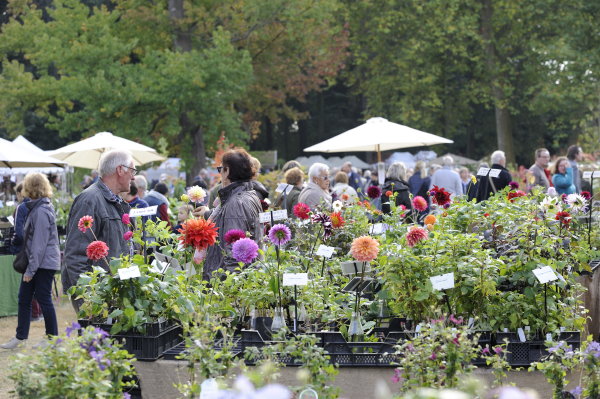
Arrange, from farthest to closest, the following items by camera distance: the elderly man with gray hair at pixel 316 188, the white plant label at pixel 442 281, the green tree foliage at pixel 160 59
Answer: the green tree foliage at pixel 160 59, the elderly man with gray hair at pixel 316 188, the white plant label at pixel 442 281

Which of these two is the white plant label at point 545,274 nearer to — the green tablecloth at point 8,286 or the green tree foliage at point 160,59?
the green tablecloth at point 8,286

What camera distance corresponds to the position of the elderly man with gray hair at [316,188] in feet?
28.1

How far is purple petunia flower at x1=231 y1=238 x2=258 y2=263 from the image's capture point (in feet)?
13.8

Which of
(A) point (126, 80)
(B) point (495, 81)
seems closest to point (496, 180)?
(A) point (126, 80)

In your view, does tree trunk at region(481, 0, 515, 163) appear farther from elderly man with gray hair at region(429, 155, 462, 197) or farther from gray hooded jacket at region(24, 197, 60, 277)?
gray hooded jacket at region(24, 197, 60, 277)

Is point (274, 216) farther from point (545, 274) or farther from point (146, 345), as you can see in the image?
point (545, 274)

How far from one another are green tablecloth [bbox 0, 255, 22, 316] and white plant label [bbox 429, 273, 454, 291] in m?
6.91

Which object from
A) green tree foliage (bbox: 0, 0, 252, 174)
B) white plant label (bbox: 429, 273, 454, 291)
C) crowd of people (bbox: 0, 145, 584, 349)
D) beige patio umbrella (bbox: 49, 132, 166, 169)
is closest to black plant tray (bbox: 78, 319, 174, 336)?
crowd of people (bbox: 0, 145, 584, 349)

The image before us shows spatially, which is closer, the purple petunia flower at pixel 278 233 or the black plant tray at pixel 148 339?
the black plant tray at pixel 148 339

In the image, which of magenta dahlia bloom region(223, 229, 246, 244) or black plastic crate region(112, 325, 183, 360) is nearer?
black plastic crate region(112, 325, 183, 360)

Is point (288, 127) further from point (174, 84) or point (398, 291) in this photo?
point (398, 291)

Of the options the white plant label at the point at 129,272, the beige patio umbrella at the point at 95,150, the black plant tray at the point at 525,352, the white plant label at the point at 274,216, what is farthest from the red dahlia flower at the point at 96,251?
the beige patio umbrella at the point at 95,150

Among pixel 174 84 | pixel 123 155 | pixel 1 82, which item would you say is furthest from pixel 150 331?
pixel 1 82

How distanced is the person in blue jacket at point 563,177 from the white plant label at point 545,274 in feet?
26.0
